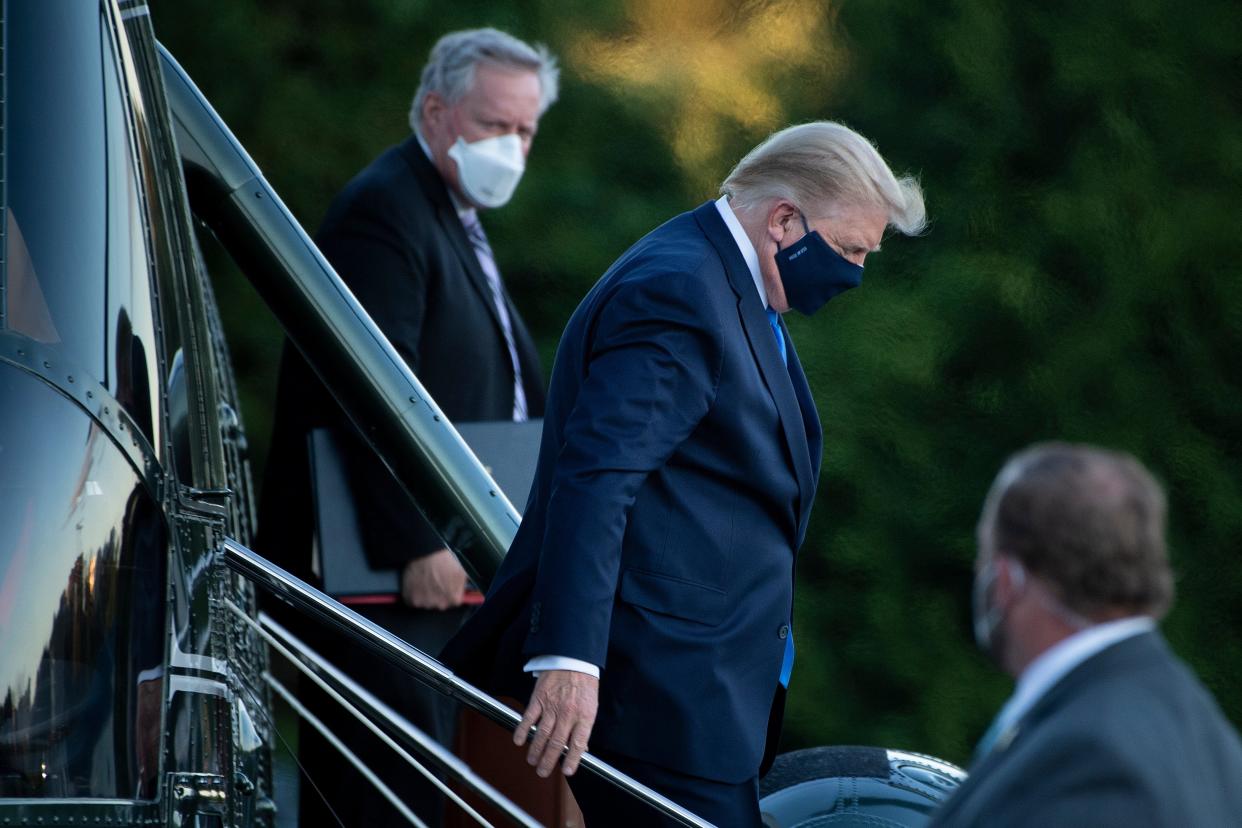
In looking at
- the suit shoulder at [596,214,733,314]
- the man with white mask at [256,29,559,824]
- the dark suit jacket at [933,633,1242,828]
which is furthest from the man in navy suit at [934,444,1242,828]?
the man with white mask at [256,29,559,824]

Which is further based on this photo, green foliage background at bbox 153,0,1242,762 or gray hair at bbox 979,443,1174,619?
green foliage background at bbox 153,0,1242,762

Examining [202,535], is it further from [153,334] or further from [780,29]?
[780,29]

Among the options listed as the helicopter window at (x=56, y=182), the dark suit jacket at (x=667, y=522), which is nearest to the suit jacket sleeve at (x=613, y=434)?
the dark suit jacket at (x=667, y=522)

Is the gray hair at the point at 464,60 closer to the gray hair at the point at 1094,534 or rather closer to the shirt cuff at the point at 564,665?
the shirt cuff at the point at 564,665

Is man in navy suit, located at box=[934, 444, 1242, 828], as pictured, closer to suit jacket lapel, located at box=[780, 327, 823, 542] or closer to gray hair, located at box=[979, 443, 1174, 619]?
gray hair, located at box=[979, 443, 1174, 619]

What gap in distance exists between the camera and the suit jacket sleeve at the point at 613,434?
2.50m

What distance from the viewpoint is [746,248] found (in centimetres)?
281

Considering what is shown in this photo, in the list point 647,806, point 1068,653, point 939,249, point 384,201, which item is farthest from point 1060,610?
point 939,249

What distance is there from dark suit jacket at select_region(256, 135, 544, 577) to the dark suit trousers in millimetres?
1275

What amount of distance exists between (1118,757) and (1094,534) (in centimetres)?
20

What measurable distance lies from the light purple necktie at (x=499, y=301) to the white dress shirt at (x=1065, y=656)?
260 cm

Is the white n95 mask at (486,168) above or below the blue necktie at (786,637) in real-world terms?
above

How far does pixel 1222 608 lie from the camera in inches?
232

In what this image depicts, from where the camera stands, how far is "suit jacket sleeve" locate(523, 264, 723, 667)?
2504 mm
